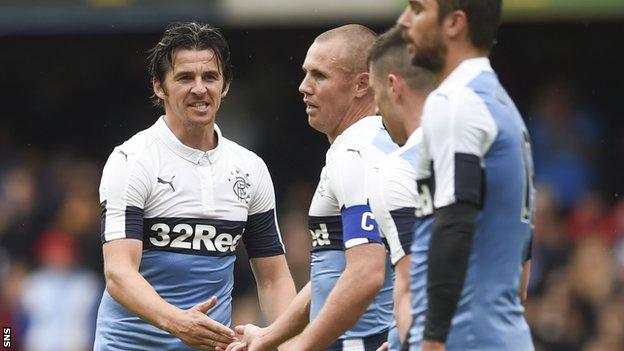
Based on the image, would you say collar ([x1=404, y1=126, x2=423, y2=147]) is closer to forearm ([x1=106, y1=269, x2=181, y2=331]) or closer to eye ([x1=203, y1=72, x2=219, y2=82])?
forearm ([x1=106, y1=269, x2=181, y2=331])

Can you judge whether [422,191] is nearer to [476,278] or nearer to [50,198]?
[476,278]

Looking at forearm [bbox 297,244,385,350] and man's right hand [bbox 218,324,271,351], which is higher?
forearm [bbox 297,244,385,350]

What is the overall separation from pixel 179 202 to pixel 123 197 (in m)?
0.27

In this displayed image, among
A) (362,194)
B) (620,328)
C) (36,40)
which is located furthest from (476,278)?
(36,40)

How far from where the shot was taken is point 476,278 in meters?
3.78

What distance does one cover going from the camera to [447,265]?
144 inches

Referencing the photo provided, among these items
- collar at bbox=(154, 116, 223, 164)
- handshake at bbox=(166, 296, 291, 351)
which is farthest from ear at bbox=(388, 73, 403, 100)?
collar at bbox=(154, 116, 223, 164)

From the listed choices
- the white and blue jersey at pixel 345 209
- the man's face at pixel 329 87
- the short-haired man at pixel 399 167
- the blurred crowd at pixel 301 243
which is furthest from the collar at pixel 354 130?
the blurred crowd at pixel 301 243

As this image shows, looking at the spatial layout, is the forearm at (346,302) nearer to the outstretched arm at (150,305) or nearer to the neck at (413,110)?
the outstretched arm at (150,305)

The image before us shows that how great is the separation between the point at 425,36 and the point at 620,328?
21.5 feet

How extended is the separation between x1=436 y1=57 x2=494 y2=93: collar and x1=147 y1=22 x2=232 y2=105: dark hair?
81.9 inches

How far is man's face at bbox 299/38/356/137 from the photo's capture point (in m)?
5.58

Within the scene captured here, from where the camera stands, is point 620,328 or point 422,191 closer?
point 422,191

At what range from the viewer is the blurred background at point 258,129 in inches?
402
